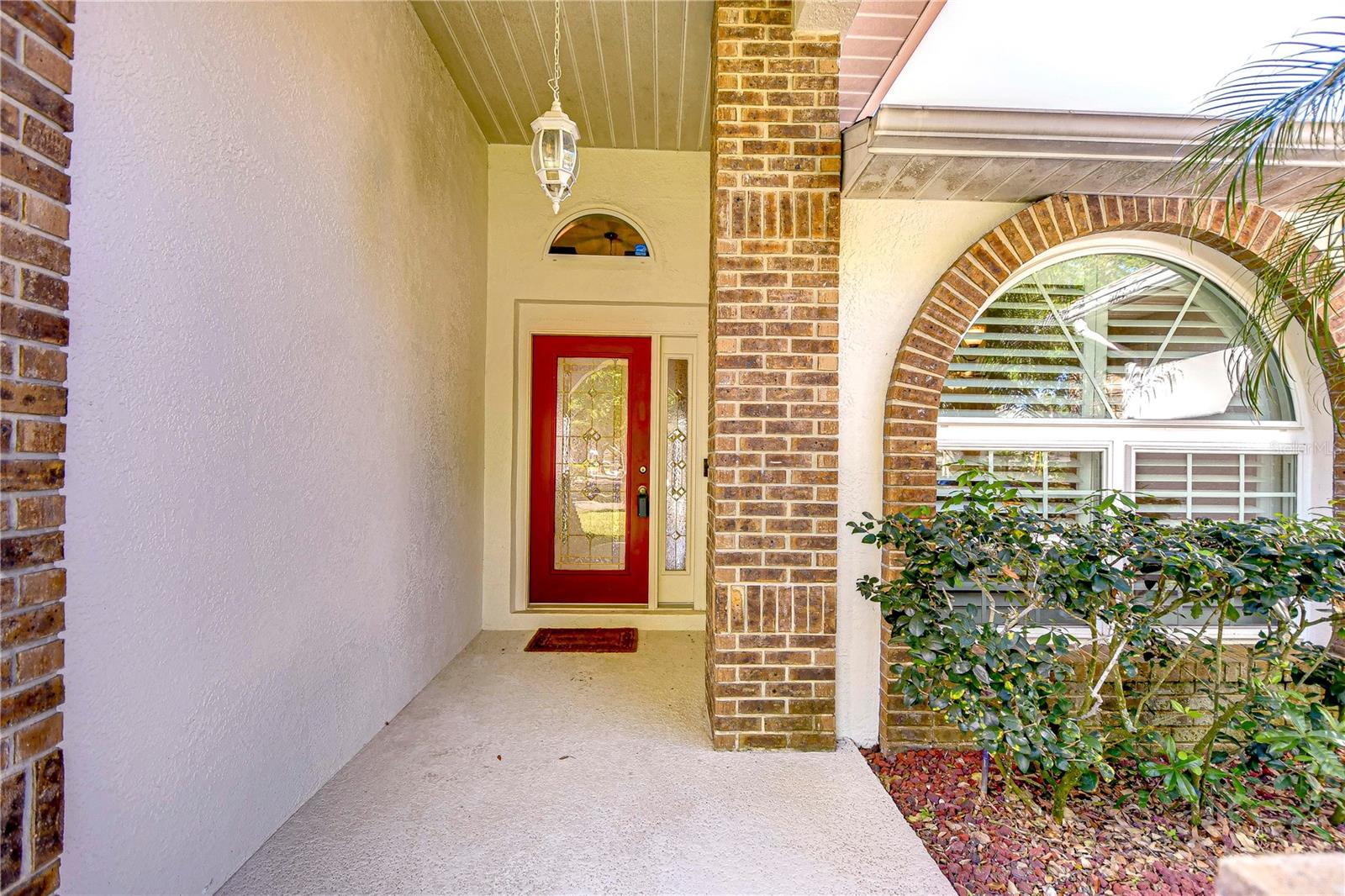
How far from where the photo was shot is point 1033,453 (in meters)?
2.92

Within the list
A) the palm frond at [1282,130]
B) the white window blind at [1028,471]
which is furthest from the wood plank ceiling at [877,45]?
the white window blind at [1028,471]

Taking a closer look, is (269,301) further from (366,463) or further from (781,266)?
(781,266)

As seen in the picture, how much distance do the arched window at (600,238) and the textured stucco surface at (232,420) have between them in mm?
1520

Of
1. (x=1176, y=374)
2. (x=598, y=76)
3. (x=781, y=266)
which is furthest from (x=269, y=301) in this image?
(x=1176, y=374)

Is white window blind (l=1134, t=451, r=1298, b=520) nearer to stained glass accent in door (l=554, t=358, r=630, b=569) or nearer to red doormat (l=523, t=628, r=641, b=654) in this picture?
red doormat (l=523, t=628, r=641, b=654)

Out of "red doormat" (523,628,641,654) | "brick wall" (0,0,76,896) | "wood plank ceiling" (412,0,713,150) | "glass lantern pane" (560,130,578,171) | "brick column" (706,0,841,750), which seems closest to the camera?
"brick wall" (0,0,76,896)

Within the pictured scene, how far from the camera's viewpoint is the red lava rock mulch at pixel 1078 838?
75.7 inches

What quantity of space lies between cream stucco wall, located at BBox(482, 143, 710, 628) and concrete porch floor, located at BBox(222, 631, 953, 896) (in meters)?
1.51

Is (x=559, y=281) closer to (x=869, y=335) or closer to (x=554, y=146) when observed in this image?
(x=554, y=146)

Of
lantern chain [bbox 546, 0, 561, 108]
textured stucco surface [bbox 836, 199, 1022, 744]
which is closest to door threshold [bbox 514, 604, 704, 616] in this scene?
textured stucco surface [bbox 836, 199, 1022, 744]

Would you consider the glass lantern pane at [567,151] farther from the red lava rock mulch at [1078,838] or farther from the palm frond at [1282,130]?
the red lava rock mulch at [1078,838]

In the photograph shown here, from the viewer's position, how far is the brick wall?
1185 millimetres

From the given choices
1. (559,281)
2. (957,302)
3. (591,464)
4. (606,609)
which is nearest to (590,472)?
(591,464)

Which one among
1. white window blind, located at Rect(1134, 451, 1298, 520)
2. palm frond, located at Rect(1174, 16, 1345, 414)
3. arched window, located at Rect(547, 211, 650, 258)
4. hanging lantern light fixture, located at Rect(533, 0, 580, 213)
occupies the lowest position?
white window blind, located at Rect(1134, 451, 1298, 520)
